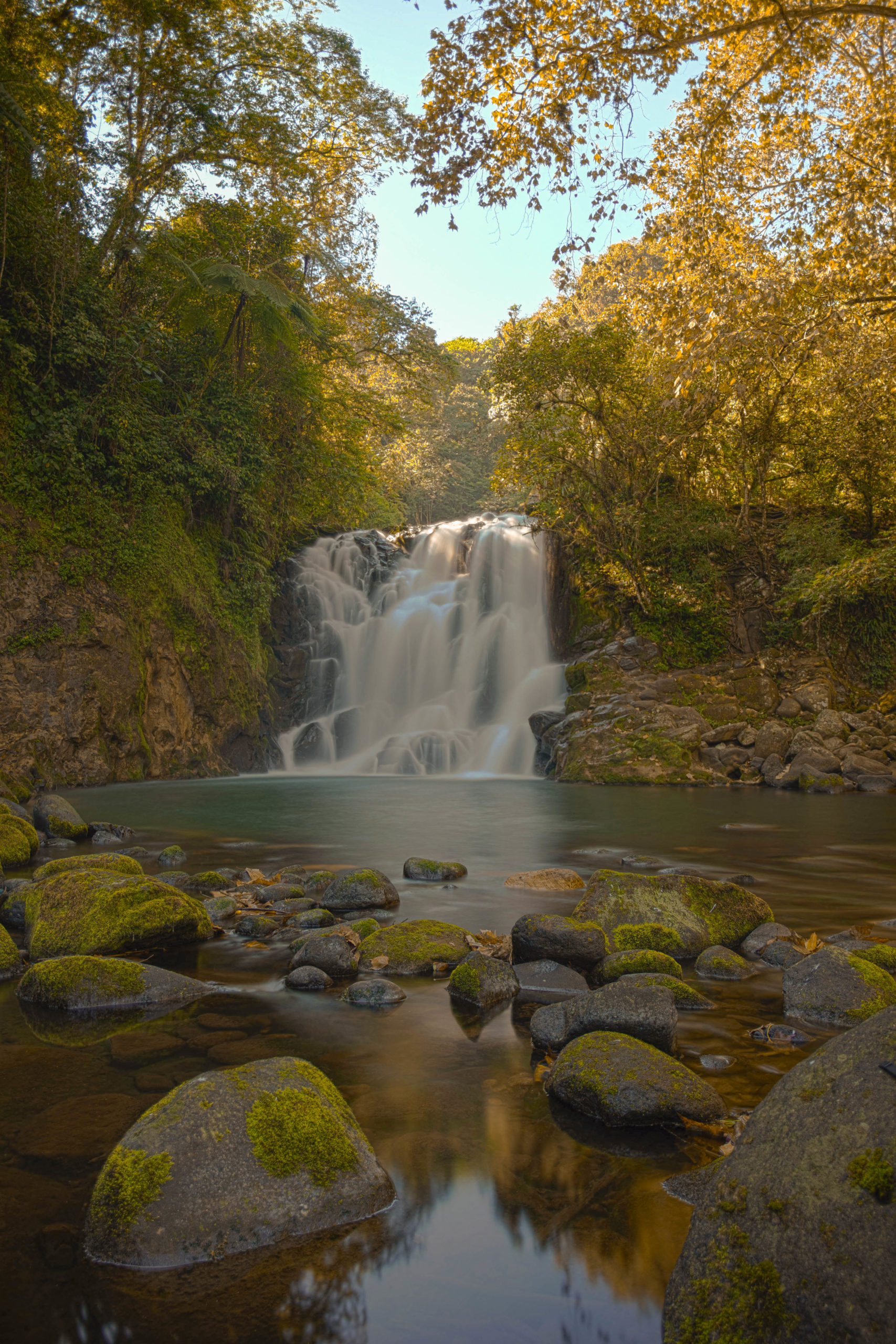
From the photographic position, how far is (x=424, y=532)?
27781 mm

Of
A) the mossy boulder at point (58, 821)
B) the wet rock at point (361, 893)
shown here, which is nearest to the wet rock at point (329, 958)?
the wet rock at point (361, 893)

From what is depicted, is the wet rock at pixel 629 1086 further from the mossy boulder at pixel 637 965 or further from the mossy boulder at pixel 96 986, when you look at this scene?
the mossy boulder at pixel 96 986

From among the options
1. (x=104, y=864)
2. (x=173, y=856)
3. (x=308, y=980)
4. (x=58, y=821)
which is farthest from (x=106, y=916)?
(x=58, y=821)

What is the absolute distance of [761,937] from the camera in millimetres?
5629

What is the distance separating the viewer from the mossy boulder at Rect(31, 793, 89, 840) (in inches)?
389

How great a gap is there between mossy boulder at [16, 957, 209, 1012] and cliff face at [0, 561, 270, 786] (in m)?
9.52

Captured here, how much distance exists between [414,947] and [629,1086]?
2258 millimetres

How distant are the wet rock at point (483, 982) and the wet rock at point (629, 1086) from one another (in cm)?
110

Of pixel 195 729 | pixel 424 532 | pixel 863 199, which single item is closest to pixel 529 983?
pixel 863 199

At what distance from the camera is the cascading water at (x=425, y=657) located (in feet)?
67.3

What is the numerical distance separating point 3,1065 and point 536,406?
1868cm

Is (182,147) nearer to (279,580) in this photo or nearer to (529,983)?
(279,580)

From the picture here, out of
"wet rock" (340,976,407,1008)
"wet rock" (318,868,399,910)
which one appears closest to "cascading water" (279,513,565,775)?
"wet rock" (318,868,399,910)

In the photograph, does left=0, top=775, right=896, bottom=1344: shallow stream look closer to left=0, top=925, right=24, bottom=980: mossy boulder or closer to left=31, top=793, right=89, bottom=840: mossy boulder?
left=0, top=925, right=24, bottom=980: mossy boulder
